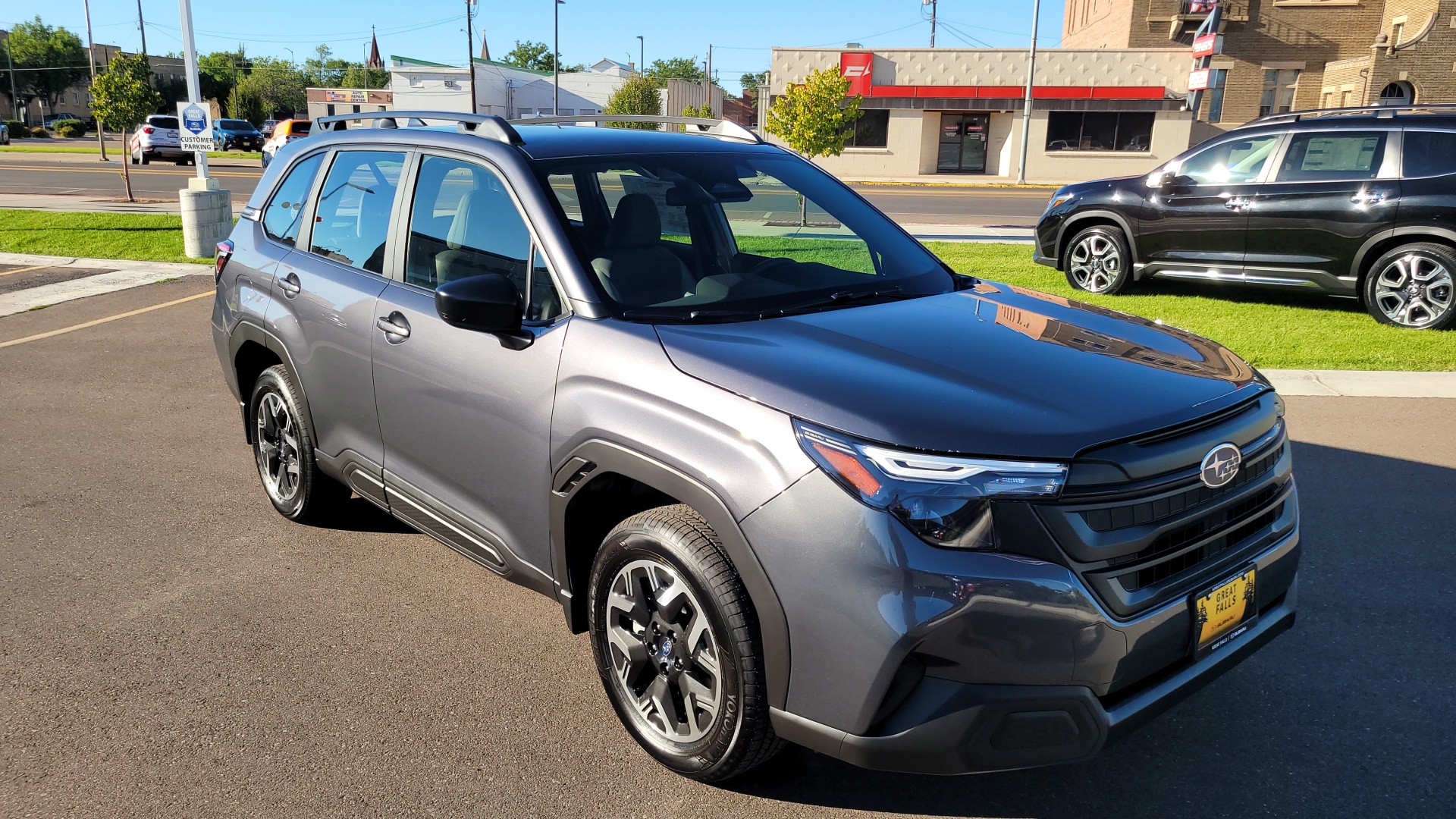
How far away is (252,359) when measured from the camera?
512 centimetres

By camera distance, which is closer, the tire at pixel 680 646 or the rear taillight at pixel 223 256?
the tire at pixel 680 646

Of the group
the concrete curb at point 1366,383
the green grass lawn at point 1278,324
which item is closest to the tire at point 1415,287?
the green grass lawn at point 1278,324

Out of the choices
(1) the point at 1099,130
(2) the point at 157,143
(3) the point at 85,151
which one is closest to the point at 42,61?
(3) the point at 85,151

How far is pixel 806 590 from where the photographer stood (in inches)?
96.6

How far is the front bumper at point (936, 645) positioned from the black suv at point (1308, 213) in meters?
8.29

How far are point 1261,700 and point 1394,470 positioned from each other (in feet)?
10.0

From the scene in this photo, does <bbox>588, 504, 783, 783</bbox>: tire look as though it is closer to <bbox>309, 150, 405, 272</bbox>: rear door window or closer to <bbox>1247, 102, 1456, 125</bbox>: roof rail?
<bbox>309, 150, 405, 272</bbox>: rear door window

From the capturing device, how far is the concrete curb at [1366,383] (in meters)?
7.29

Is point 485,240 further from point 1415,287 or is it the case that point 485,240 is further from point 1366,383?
point 1415,287

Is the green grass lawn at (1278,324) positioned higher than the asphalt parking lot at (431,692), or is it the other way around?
the green grass lawn at (1278,324)

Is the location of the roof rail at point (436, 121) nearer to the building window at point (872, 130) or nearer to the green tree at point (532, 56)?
the building window at point (872, 130)

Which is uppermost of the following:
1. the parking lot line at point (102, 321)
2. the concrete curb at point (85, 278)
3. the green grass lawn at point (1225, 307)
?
the green grass lawn at point (1225, 307)

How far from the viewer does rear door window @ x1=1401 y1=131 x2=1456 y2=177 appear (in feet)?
29.1

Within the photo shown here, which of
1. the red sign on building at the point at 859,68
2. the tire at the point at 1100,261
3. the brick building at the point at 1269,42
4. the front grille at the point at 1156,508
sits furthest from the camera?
the brick building at the point at 1269,42
